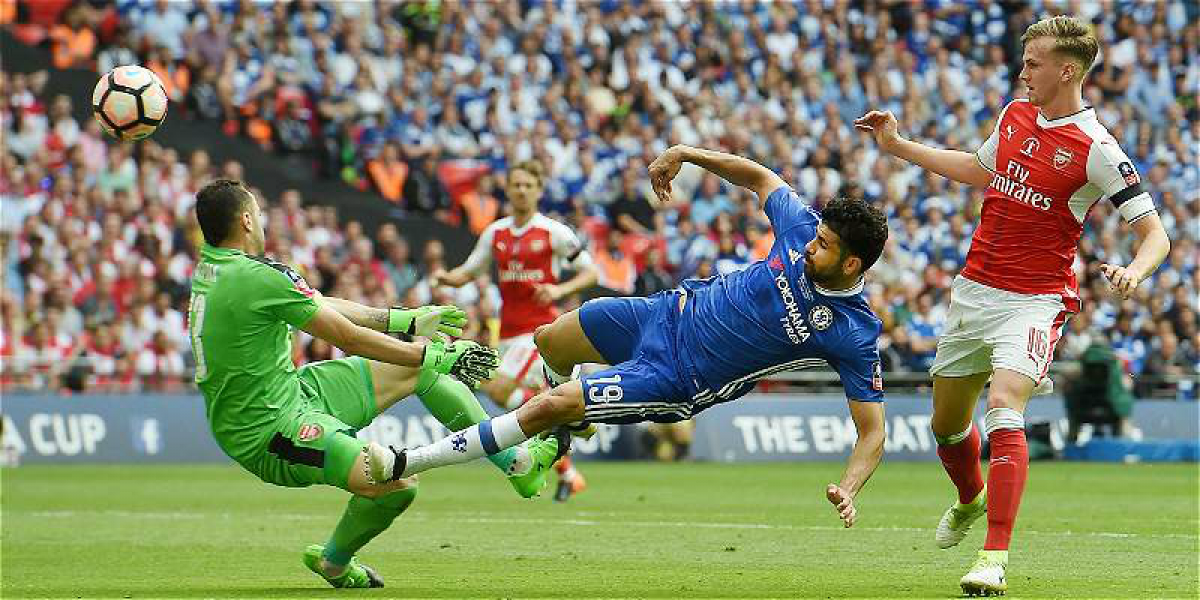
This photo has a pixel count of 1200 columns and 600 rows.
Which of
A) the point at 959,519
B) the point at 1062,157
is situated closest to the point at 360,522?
the point at 959,519

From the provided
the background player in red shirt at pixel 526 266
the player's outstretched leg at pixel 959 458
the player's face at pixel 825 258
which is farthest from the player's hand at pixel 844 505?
the background player in red shirt at pixel 526 266

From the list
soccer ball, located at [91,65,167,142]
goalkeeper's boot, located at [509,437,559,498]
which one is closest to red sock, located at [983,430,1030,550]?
goalkeeper's boot, located at [509,437,559,498]

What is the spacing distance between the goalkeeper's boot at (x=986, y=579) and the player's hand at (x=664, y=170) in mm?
2457

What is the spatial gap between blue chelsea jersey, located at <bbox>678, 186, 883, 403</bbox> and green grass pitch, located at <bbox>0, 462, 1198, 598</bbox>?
1.06 metres

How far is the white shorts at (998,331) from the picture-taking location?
9.26m

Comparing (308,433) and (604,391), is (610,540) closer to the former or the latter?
(604,391)

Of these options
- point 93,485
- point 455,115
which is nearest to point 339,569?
point 93,485

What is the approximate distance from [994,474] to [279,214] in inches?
647

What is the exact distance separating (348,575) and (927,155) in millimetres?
3835

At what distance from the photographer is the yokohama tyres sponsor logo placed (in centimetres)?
905

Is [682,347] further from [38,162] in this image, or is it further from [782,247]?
[38,162]

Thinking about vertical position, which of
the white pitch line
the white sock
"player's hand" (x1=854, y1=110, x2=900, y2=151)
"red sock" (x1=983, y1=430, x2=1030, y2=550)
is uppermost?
"player's hand" (x1=854, y1=110, x2=900, y2=151)

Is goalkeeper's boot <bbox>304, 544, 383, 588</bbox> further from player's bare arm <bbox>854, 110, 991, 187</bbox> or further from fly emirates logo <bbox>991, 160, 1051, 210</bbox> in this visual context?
fly emirates logo <bbox>991, 160, 1051, 210</bbox>

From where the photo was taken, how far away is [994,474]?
355 inches
